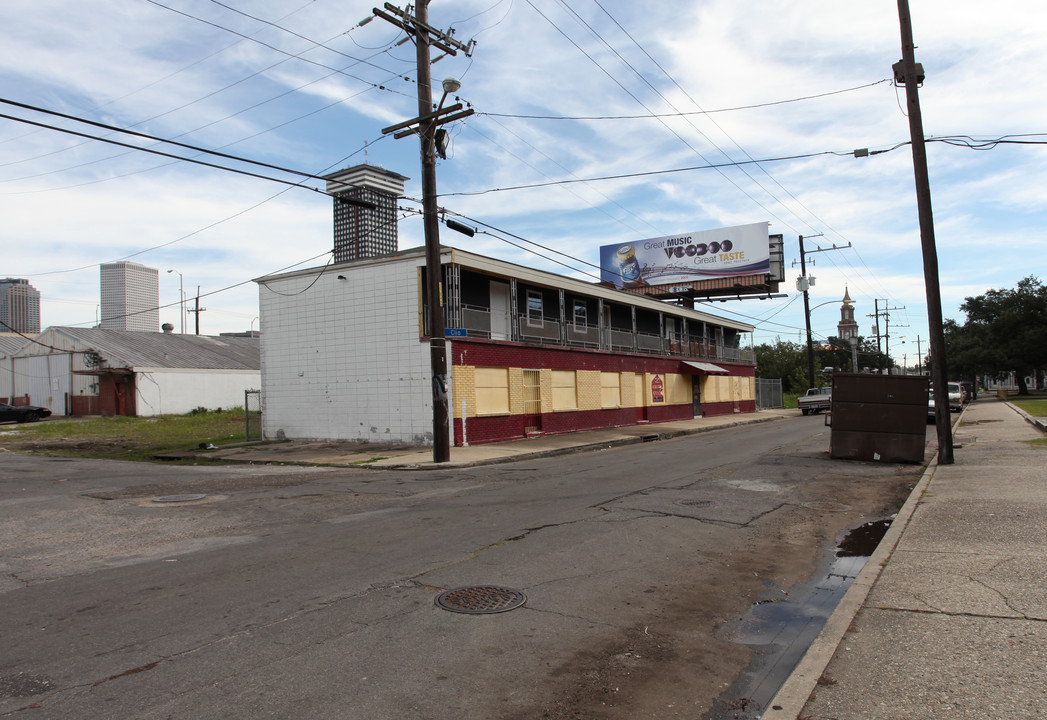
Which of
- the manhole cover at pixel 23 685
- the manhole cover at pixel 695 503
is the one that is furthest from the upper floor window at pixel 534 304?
the manhole cover at pixel 23 685

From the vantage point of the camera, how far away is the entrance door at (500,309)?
81.8 ft

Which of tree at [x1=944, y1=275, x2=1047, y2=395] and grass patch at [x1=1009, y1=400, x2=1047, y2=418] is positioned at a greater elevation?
tree at [x1=944, y1=275, x2=1047, y2=395]

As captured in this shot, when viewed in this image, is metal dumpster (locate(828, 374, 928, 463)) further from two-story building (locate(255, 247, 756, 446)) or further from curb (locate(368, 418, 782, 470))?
two-story building (locate(255, 247, 756, 446))

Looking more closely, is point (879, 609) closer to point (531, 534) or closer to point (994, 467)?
point (531, 534)

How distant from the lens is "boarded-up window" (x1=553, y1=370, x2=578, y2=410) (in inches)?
1015

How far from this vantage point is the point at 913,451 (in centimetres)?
1477

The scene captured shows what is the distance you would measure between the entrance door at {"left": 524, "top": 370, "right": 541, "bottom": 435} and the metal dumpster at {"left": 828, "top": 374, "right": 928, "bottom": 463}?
1100 centimetres

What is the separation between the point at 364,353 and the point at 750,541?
16.4 metres

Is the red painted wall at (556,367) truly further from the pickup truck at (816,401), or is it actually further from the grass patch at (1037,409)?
the grass patch at (1037,409)

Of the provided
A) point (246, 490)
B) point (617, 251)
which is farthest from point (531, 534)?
point (617, 251)

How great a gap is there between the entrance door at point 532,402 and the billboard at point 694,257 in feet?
60.4

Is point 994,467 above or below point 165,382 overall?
below

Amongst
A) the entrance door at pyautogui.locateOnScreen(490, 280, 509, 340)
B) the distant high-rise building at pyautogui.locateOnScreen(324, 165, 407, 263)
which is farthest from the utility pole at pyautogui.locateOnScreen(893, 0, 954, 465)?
the entrance door at pyautogui.locateOnScreen(490, 280, 509, 340)

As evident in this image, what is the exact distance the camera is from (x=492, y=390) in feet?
73.8
